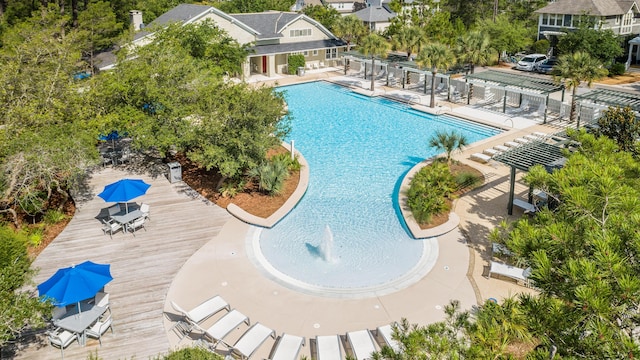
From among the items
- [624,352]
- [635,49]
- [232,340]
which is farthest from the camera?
[635,49]

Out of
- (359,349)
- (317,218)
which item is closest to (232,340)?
(359,349)

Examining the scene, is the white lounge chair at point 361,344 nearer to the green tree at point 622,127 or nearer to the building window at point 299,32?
the green tree at point 622,127

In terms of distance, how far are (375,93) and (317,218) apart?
21.0 metres

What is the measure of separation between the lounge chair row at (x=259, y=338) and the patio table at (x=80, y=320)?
2057 millimetres

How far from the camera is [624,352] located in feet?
19.3

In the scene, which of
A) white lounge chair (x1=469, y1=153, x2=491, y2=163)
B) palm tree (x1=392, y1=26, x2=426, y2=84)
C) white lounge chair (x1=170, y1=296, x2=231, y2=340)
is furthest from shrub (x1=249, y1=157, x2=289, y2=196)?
palm tree (x1=392, y1=26, x2=426, y2=84)

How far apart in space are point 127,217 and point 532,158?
15737 millimetres

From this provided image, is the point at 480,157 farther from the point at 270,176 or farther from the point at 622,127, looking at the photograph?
the point at 270,176

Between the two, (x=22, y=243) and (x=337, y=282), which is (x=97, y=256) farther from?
(x=337, y=282)

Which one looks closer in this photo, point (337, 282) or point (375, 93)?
point (337, 282)

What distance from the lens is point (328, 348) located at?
41.4ft

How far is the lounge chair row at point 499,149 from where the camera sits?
2554 centimetres

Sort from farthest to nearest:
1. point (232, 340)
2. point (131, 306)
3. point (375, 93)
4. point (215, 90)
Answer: point (375, 93) < point (215, 90) < point (131, 306) < point (232, 340)

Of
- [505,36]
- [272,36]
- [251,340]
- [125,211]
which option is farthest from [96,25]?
[251,340]
